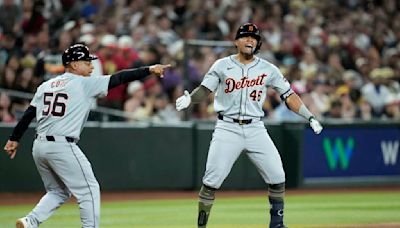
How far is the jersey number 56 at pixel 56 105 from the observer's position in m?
8.61

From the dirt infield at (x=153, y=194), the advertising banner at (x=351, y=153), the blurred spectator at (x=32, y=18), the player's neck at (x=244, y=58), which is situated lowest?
the dirt infield at (x=153, y=194)

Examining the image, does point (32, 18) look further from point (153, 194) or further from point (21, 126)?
point (21, 126)

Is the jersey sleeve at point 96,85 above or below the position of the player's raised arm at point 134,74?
below

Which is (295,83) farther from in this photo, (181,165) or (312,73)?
(181,165)

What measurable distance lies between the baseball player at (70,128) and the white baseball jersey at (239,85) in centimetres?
100

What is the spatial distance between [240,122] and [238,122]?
0.02 meters

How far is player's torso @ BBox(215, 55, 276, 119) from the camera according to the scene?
944cm

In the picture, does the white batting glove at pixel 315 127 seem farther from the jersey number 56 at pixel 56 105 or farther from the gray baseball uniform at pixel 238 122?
the jersey number 56 at pixel 56 105

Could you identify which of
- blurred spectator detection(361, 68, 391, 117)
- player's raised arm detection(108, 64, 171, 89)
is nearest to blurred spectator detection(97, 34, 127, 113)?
blurred spectator detection(361, 68, 391, 117)

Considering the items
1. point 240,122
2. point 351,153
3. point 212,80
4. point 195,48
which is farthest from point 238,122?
point 351,153

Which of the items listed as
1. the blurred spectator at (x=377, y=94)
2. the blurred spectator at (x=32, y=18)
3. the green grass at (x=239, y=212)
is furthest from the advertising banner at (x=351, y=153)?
the blurred spectator at (x=32, y=18)

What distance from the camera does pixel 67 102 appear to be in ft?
28.2

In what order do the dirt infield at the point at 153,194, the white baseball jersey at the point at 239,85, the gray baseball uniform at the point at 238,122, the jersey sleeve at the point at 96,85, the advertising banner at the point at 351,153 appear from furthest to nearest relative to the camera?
the advertising banner at the point at 351,153 → the dirt infield at the point at 153,194 → the white baseball jersey at the point at 239,85 → the gray baseball uniform at the point at 238,122 → the jersey sleeve at the point at 96,85

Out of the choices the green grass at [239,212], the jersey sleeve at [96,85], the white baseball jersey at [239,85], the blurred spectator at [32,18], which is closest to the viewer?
the jersey sleeve at [96,85]
